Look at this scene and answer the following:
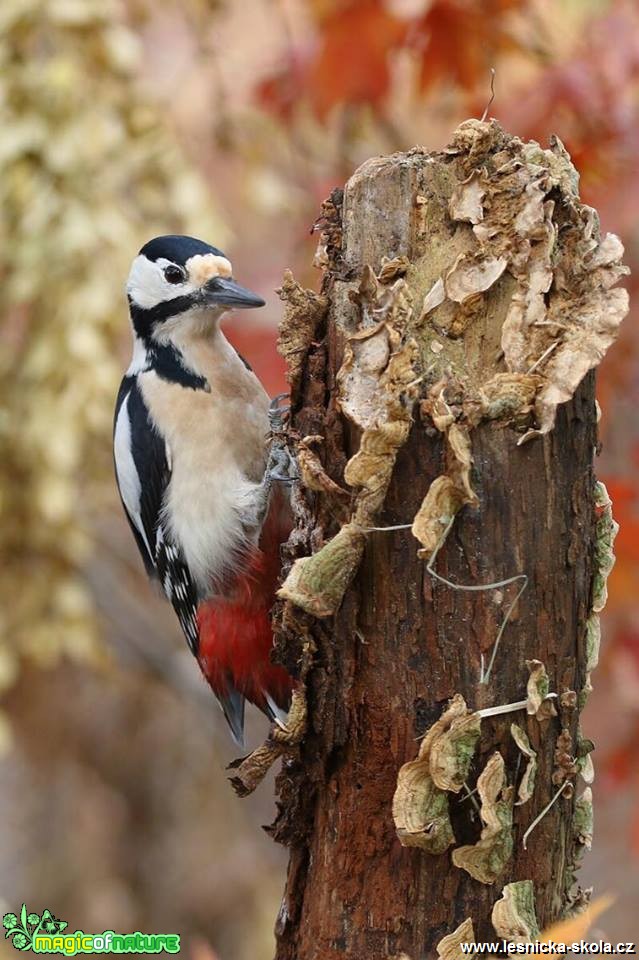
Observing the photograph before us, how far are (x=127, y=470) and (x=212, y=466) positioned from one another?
295mm

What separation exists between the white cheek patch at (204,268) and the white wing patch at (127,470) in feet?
1.17

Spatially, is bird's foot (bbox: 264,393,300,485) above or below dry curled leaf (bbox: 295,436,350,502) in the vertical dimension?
above

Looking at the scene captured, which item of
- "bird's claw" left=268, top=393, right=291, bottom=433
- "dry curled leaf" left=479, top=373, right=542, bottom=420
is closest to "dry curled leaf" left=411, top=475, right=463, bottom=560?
"dry curled leaf" left=479, top=373, right=542, bottom=420

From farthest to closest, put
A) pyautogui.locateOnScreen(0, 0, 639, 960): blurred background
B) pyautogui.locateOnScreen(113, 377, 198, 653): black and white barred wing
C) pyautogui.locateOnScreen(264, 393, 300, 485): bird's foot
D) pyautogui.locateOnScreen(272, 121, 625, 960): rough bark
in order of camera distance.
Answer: pyautogui.locateOnScreen(0, 0, 639, 960): blurred background → pyautogui.locateOnScreen(113, 377, 198, 653): black and white barred wing → pyautogui.locateOnScreen(264, 393, 300, 485): bird's foot → pyautogui.locateOnScreen(272, 121, 625, 960): rough bark

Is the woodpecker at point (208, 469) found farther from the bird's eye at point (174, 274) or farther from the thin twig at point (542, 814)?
the thin twig at point (542, 814)

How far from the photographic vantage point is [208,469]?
2.85 m

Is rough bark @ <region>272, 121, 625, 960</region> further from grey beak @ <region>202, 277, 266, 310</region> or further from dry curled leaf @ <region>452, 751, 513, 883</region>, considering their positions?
grey beak @ <region>202, 277, 266, 310</region>

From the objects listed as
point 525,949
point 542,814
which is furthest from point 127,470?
point 525,949

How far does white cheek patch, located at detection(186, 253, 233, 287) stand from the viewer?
290 cm

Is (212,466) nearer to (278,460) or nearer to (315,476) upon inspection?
(278,460)

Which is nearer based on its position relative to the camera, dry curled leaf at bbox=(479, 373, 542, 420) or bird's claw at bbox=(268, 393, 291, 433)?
dry curled leaf at bbox=(479, 373, 542, 420)

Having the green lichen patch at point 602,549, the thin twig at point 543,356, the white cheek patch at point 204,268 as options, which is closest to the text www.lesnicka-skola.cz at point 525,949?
the green lichen patch at point 602,549

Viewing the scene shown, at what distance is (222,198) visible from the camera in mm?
7129

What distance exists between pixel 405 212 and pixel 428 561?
1.74 ft
